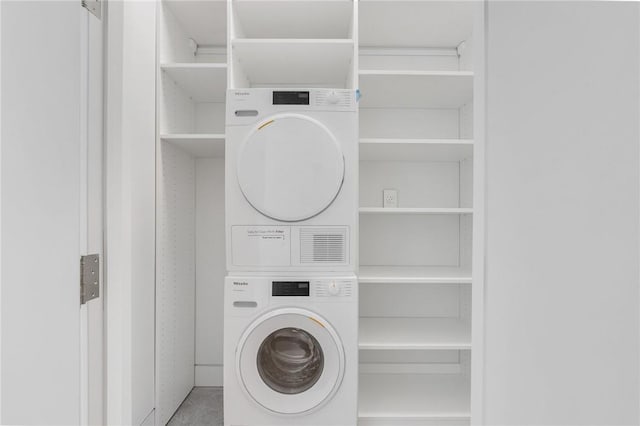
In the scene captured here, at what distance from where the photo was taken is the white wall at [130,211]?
121 cm

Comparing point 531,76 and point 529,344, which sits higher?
point 531,76

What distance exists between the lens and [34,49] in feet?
2.63

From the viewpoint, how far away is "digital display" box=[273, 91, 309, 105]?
1.80 meters

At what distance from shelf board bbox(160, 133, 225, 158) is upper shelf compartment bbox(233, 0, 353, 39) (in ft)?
1.70

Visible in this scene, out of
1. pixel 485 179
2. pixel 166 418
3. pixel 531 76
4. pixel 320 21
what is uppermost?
pixel 320 21

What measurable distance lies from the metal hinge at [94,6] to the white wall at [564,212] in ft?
3.50

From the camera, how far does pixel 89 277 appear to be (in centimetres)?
107

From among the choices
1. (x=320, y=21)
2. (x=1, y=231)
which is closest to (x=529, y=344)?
(x=1, y=231)

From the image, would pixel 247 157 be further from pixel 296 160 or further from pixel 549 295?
pixel 549 295

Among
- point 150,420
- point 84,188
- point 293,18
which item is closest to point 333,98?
point 293,18

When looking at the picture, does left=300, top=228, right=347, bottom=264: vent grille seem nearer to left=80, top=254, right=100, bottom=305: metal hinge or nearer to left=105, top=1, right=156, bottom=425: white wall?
left=105, top=1, right=156, bottom=425: white wall

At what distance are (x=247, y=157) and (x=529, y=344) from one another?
4.83 ft

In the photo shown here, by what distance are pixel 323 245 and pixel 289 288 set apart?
9.5 inches

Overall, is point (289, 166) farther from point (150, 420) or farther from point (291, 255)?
point (150, 420)
